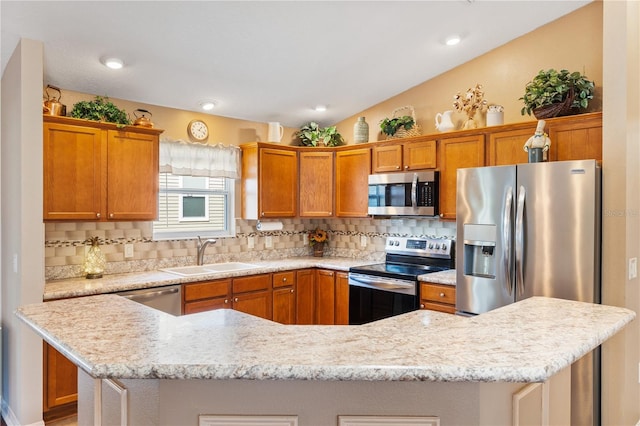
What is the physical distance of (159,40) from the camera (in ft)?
10.6

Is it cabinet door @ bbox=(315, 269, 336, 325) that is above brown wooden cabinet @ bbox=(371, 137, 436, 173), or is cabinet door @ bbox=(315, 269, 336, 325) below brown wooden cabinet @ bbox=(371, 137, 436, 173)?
below

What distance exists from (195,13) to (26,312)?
2.08m

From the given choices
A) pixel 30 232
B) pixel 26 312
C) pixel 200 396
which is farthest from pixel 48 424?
pixel 200 396

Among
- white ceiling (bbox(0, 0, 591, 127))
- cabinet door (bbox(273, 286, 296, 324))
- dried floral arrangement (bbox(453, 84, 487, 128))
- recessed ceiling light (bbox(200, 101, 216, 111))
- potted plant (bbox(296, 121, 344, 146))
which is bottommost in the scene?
cabinet door (bbox(273, 286, 296, 324))

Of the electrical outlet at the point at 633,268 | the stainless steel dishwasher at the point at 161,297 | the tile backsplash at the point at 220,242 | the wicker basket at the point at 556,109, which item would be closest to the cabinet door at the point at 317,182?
the tile backsplash at the point at 220,242

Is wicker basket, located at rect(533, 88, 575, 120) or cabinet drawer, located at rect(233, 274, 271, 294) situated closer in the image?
wicker basket, located at rect(533, 88, 575, 120)

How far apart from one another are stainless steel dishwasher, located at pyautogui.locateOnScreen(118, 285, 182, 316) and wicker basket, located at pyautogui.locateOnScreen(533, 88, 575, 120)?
10.1 feet

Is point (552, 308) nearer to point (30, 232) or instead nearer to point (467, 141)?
point (467, 141)

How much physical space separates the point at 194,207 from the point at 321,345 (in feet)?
12.0

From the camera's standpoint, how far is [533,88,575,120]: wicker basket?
3279mm

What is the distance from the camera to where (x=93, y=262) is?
3.72 metres

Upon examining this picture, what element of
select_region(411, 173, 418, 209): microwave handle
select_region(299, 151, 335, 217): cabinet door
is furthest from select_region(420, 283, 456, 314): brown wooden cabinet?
select_region(299, 151, 335, 217): cabinet door

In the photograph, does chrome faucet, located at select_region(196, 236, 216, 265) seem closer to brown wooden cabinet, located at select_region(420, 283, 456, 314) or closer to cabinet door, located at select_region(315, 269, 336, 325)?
cabinet door, located at select_region(315, 269, 336, 325)

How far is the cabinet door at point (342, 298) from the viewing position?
452 cm
